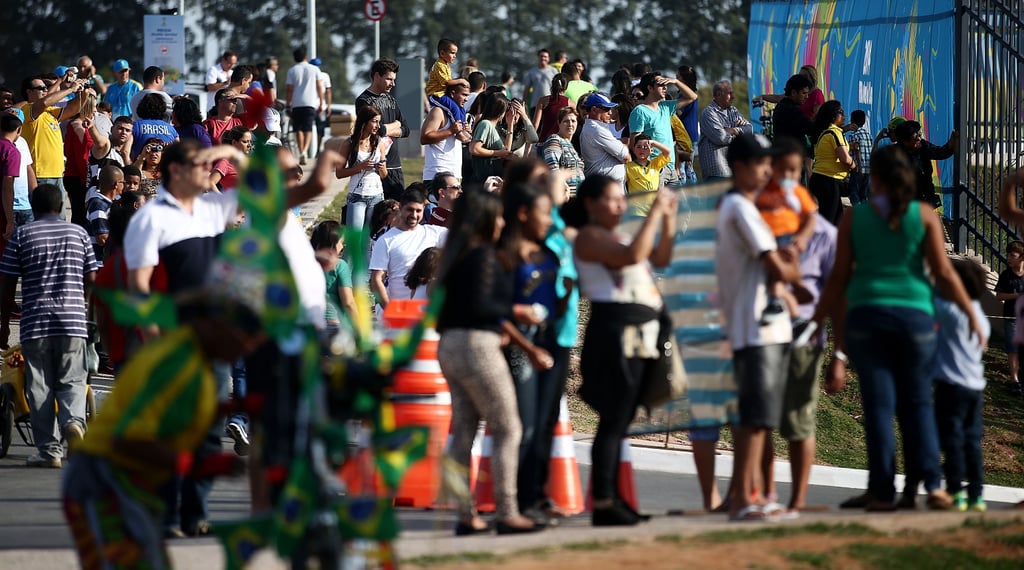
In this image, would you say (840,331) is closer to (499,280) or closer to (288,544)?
A: (499,280)

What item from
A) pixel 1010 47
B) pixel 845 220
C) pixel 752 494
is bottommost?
pixel 752 494

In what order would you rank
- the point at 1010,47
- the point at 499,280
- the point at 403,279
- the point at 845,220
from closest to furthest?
the point at 499,280 → the point at 845,220 → the point at 403,279 → the point at 1010,47

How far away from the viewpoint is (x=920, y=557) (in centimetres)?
684

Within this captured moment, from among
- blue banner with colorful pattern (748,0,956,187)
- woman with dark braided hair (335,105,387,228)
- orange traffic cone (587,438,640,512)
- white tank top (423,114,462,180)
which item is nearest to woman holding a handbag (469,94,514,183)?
white tank top (423,114,462,180)

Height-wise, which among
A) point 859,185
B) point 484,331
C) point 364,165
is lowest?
point 484,331

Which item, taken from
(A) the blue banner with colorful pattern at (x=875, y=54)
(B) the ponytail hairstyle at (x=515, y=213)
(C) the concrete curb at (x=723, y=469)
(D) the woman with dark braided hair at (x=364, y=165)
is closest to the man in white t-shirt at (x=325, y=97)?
(A) the blue banner with colorful pattern at (x=875, y=54)

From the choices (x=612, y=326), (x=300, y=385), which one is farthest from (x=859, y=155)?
(x=300, y=385)

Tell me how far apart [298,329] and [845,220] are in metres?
3.30

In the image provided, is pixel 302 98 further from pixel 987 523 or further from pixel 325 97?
pixel 987 523

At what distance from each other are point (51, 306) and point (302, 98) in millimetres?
12745

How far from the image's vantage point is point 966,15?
1530 cm

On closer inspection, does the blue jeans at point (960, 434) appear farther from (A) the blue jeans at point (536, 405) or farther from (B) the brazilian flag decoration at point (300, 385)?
(B) the brazilian flag decoration at point (300, 385)

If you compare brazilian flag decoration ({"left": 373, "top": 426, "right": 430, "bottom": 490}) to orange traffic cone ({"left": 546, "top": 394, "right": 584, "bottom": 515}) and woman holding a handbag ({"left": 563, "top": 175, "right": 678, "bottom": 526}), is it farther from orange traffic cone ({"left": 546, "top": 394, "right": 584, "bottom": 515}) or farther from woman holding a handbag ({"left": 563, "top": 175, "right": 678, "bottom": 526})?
orange traffic cone ({"left": 546, "top": 394, "right": 584, "bottom": 515})

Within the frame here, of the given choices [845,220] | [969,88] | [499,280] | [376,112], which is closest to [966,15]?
[969,88]
